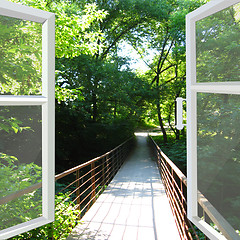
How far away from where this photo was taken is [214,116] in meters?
1.53

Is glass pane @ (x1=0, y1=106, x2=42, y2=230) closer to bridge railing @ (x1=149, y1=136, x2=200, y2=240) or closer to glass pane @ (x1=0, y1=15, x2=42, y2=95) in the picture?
glass pane @ (x1=0, y1=15, x2=42, y2=95)

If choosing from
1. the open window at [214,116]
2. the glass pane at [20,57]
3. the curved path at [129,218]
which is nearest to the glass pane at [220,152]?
the open window at [214,116]

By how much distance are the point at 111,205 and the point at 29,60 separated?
2.81 metres

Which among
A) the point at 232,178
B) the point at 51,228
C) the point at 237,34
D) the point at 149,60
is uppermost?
the point at 149,60

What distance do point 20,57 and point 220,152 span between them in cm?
168

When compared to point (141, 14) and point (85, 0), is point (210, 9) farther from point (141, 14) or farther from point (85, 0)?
point (141, 14)

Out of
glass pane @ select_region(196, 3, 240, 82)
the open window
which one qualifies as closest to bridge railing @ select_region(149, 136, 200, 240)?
the open window

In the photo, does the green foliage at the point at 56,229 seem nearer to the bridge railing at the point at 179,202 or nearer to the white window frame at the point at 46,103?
the white window frame at the point at 46,103

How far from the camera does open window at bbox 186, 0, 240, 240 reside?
1323 millimetres

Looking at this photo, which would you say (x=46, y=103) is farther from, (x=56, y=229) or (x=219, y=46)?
(x=56, y=229)

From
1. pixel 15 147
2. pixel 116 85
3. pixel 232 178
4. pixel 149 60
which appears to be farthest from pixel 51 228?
pixel 149 60

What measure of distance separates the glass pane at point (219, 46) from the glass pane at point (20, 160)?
3.98 ft

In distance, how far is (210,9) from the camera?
Result: 1494mm

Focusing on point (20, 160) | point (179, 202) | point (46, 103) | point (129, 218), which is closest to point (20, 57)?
point (46, 103)
